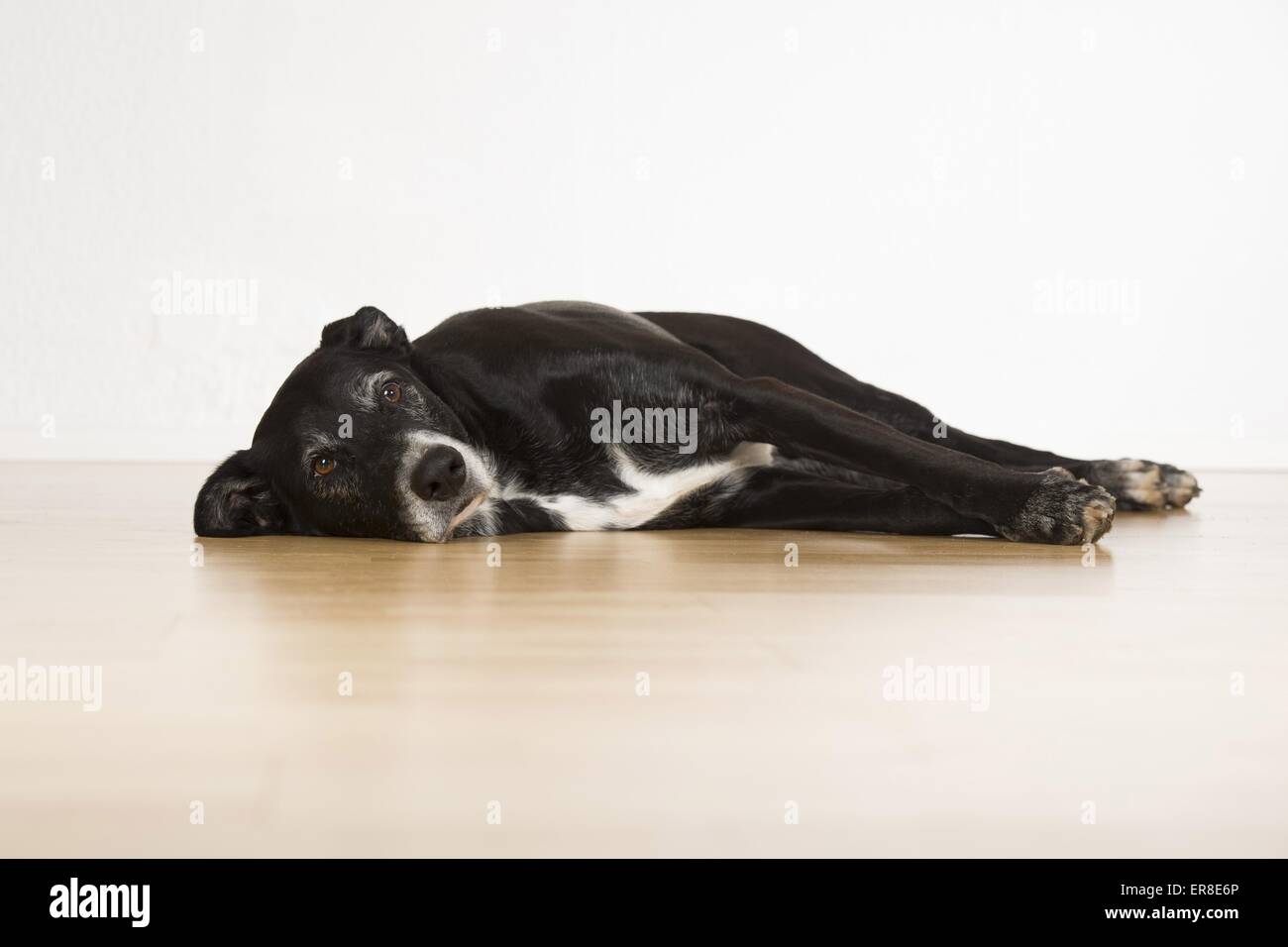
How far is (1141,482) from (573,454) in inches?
77.1

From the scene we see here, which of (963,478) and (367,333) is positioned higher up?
(367,333)

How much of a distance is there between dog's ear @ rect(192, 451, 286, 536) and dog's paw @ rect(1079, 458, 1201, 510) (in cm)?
256

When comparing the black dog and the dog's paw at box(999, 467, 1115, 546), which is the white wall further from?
the dog's paw at box(999, 467, 1115, 546)

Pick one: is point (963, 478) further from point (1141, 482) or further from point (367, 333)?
point (367, 333)

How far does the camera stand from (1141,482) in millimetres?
4234

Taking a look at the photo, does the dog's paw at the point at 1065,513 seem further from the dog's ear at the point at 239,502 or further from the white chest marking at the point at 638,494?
Result: the dog's ear at the point at 239,502

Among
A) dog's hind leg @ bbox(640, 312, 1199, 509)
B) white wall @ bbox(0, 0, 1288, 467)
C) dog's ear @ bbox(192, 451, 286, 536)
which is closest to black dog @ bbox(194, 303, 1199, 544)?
dog's ear @ bbox(192, 451, 286, 536)

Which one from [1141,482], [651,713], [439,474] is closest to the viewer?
[651,713]

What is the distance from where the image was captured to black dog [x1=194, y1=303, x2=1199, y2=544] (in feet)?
10.6

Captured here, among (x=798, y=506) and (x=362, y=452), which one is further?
(x=798, y=506)

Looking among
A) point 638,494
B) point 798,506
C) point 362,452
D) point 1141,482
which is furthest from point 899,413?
point 362,452

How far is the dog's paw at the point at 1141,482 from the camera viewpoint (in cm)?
423

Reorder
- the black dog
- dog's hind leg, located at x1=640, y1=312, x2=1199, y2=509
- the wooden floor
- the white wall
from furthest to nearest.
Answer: the white wall, dog's hind leg, located at x1=640, y1=312, x2=1199, y2=509, the black dog, the wooden floor

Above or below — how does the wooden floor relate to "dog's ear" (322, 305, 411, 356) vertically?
below
